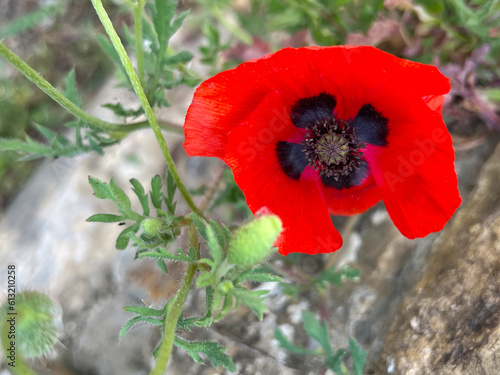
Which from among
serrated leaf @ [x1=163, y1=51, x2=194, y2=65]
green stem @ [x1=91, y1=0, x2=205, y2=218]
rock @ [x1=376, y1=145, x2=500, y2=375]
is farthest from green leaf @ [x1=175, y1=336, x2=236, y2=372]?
serrated leaf @ [x1=163, y1=51, x2=194, y2=65]

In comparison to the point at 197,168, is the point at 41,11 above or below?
above

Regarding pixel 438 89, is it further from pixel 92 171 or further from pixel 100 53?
pixel 100 53

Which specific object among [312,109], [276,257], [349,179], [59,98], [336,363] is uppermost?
[59,98]

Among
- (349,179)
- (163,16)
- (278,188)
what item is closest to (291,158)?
(278,188)

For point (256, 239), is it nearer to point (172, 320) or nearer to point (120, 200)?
point (172, 320)

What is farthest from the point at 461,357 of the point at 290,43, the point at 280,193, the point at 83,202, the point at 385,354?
the point at 83,202

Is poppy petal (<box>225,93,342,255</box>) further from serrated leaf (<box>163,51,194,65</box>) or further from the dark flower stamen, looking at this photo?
serrated leaf (<box>163,51,194,65</box>)

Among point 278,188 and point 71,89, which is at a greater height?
point 71,89
